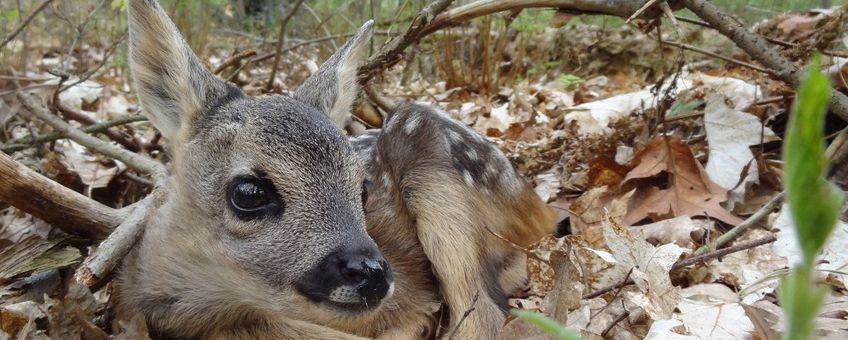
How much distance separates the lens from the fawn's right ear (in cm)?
316

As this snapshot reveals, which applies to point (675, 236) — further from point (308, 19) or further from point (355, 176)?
point (308, 19)

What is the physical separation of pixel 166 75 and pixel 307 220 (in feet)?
3.67

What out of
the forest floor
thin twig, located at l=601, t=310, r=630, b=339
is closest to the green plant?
the forest floor

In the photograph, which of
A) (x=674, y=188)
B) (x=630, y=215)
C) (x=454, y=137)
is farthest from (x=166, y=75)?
(x=674, y=188)

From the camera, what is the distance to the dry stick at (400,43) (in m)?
4.58

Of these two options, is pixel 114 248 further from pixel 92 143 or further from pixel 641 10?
pixel 641 10

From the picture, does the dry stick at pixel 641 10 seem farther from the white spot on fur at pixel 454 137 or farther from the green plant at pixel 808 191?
the green plant at pixel 808 191

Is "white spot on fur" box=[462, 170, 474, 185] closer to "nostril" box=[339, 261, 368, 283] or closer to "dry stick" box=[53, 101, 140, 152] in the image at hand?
"nostril" box=[339, 261, 368, 283]

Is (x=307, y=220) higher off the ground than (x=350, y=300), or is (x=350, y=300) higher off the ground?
(x=307, y=220)

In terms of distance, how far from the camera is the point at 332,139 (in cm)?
311

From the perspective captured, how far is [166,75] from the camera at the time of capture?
10.9ft

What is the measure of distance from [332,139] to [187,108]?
760mm

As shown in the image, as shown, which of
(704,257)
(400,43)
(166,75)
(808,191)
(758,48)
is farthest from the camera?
(400,43)

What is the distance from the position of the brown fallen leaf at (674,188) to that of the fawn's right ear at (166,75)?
2.54 meters
